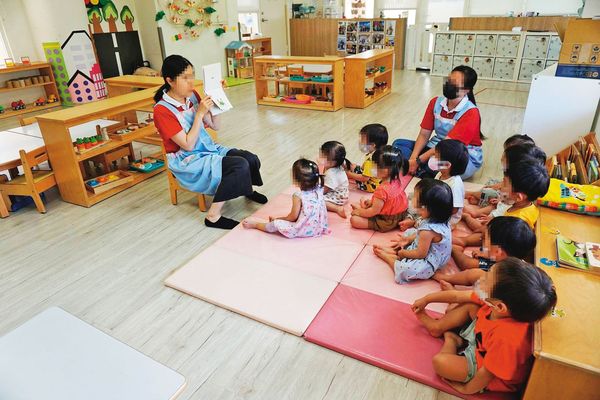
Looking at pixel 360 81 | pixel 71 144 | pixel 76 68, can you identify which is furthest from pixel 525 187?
pixel 76 68

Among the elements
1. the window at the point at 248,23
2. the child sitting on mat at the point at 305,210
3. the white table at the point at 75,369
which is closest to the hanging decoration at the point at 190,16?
the window at the point at 248,23

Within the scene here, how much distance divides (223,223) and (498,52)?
24.0 ft

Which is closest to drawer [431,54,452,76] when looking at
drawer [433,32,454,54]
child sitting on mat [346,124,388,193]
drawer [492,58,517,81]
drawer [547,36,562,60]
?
drawer [433,32,454,54]

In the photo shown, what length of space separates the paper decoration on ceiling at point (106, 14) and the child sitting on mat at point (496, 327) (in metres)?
7.14

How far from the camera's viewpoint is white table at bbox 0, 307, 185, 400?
0.90 m

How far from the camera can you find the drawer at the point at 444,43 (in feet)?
27.0

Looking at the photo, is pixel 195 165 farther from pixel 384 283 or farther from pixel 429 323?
pixel 429 323

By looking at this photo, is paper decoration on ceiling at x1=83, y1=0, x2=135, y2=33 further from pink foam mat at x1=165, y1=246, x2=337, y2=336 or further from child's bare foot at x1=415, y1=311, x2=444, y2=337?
child's bare foot at x1=415, y1=311, x2=444, y2=337

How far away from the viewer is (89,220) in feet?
9.87

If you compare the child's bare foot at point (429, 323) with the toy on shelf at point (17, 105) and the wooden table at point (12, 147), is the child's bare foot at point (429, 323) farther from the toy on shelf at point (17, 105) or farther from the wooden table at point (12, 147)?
the toy on shelf at point (17, 105)

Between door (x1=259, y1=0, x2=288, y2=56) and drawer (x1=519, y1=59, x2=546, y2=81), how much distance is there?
5.73 meters

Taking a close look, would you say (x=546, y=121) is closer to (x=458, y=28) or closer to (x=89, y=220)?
(x=89, y=220)

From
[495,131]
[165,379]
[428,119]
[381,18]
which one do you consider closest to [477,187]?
[428,119]

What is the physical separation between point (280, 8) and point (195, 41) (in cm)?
320
